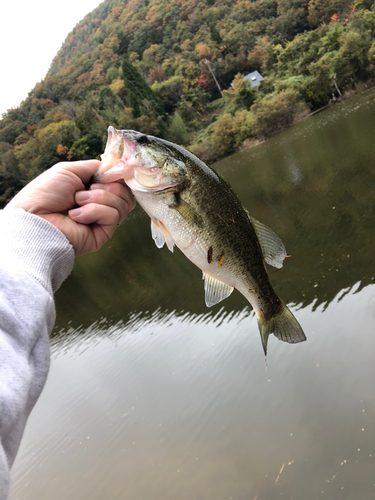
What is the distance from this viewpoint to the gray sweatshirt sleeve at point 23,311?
112cm

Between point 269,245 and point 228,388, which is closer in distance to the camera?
point 269,245

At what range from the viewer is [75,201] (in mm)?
2096

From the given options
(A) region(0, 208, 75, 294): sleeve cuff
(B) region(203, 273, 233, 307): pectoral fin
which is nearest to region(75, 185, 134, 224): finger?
(A) region(0, 208, 75, 294): sleeve cuff

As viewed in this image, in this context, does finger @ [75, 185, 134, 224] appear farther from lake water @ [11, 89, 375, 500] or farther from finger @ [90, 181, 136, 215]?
lake water @ [11, 89, 375, 500]

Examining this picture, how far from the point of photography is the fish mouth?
1.88 m

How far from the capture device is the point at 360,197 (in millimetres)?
13648

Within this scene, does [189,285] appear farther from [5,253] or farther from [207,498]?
[5,253]

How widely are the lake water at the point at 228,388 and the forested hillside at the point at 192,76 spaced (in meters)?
29.1

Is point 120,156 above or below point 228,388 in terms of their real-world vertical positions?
above

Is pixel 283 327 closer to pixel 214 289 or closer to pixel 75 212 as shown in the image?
pixel 214 289

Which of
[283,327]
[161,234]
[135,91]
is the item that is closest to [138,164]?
[161,234]

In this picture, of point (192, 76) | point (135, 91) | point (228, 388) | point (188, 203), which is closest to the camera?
point (188, 203)

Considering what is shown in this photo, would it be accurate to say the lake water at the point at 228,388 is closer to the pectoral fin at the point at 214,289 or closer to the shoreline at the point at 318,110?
the pectoral fin at the point at 214,289

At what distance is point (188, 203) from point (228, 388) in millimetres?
7385
